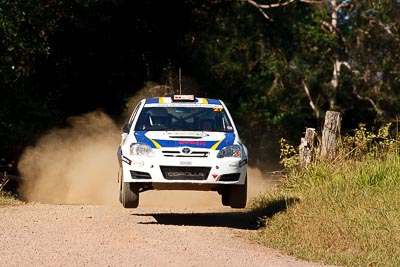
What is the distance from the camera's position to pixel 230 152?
1315 cm

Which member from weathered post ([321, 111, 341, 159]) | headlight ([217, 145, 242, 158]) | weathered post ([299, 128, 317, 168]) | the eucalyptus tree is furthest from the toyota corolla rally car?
the eucalyptus tree

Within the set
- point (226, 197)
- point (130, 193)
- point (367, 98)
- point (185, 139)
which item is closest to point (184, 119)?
point (185, 139)

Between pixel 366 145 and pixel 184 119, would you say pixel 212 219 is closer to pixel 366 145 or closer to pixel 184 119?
pixel 184 119

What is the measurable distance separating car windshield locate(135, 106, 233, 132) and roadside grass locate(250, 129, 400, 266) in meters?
1.57

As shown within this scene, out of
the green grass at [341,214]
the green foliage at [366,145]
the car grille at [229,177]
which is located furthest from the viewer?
the green foliage at [366,145]

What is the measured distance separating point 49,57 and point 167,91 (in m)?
3.80

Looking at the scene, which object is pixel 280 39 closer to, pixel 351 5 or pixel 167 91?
pixel 351 5

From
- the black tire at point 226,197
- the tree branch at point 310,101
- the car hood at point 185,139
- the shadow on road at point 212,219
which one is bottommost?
the tree branch at point 310,101

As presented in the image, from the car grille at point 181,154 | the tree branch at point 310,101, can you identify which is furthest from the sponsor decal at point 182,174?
the tree branch at point 310,101

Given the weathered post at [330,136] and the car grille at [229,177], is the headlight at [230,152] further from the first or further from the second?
the weathered post at [330,136]

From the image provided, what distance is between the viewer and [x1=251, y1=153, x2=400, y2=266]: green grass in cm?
1091

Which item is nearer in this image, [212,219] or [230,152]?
[230,152]

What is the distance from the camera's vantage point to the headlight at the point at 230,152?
514 inches

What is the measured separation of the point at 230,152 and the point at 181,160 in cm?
74
